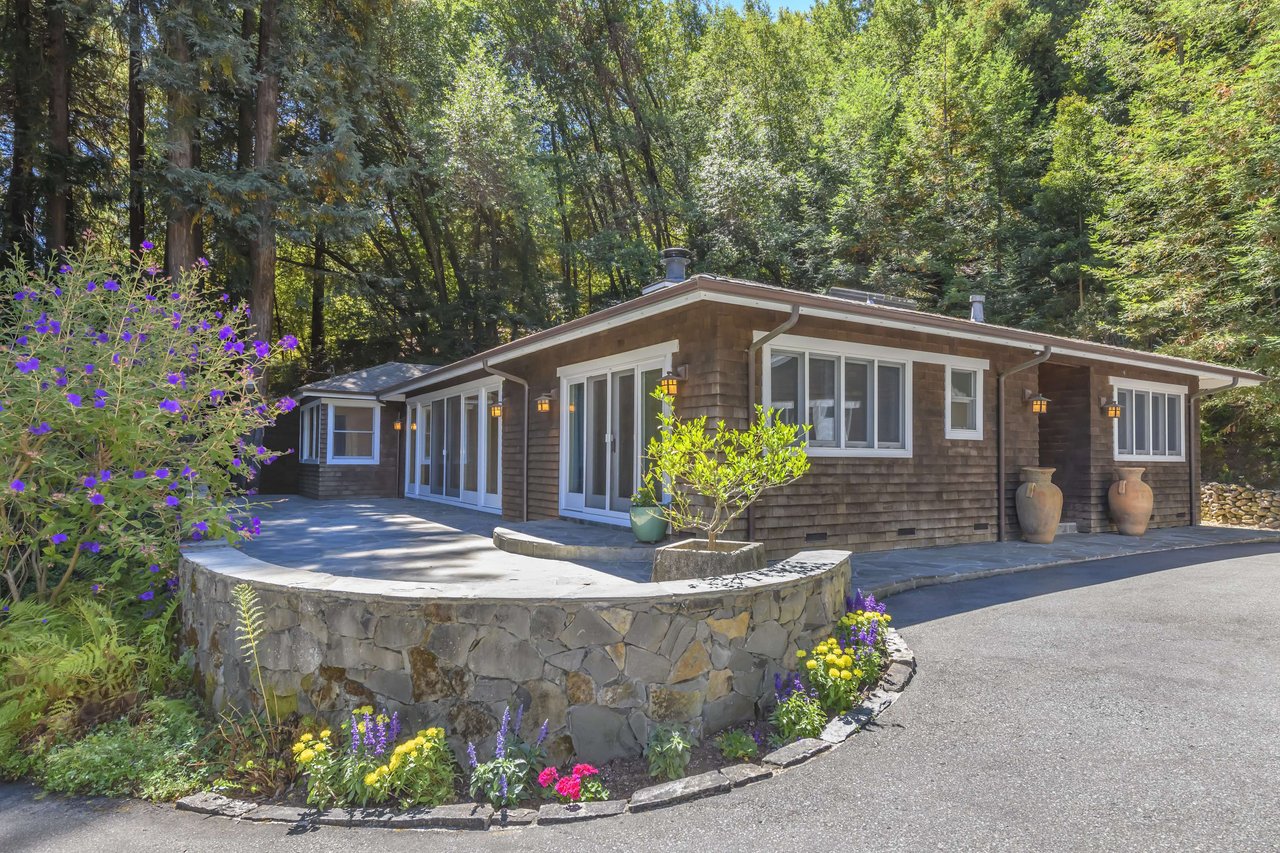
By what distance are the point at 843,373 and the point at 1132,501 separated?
549cm

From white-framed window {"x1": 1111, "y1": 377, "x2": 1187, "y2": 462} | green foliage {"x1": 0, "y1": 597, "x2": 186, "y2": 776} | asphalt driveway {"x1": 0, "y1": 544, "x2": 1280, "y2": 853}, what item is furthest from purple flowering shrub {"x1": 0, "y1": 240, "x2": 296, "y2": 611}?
white-framed window {"x1": 1111, "y1": 377, "x2": 1187, "y2": 462}

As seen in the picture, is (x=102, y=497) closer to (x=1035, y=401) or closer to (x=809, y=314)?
(x=809, y=314)

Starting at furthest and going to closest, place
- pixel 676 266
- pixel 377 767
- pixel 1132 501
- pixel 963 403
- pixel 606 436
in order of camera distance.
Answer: pixel 1132 501 < pixel 963 403 < pixel 606 436 < pixel 676 266 < pixel 377 767

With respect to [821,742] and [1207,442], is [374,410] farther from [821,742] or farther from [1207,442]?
[1207,442]

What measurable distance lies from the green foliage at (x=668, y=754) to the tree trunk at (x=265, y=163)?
1198 centimetres

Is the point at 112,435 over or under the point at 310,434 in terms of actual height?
under

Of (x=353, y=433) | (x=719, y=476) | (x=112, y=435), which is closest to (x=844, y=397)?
(x=719, y=476)

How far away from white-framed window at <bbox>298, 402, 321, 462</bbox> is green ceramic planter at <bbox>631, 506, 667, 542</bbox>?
1010cm

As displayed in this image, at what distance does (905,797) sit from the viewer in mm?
2648

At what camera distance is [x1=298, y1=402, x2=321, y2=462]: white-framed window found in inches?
556

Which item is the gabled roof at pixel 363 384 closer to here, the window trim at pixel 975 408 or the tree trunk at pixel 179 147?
the tree trunk at pixel 179 147

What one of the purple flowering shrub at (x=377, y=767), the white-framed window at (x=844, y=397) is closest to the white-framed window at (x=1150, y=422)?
the white-framed window at (x=844, y=397)

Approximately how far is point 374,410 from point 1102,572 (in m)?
13.0

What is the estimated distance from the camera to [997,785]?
269 cm
